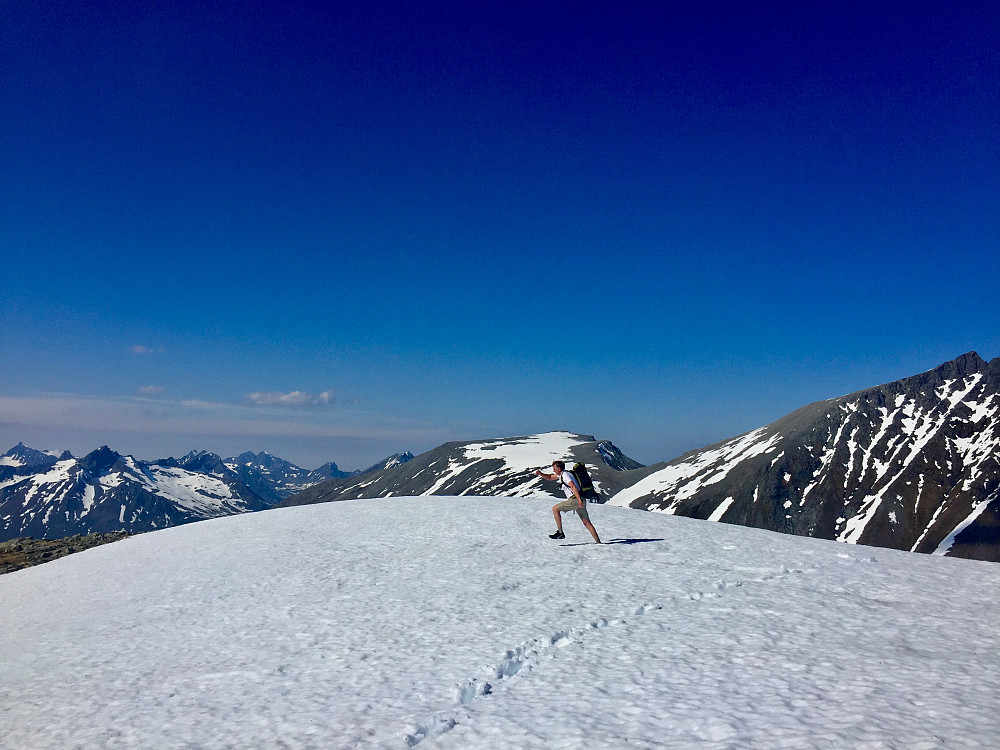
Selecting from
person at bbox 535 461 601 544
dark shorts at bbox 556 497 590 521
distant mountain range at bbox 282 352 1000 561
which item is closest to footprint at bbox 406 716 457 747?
person at bbox 535 461 601 544

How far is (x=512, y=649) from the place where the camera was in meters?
9.85

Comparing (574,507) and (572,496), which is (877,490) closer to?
(574,507)

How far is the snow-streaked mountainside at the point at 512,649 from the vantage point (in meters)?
7.12

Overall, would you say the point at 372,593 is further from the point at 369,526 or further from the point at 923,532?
the point at 923,532

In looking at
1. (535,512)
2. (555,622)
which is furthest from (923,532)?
(555,622)

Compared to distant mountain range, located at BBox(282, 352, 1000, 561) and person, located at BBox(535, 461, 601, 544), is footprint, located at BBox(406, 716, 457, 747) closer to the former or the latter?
person, located at BBox(535, 461, 601, 544)

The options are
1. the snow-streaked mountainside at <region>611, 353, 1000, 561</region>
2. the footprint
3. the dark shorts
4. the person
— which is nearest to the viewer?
the footprint

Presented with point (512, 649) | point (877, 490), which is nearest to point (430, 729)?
point (512, 649)

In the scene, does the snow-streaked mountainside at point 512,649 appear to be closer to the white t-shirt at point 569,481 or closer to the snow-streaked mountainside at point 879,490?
the white t-shirt at point 569,481

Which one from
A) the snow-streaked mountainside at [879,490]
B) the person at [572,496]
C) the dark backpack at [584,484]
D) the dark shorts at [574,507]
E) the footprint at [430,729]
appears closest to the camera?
the footprint at [430,729]

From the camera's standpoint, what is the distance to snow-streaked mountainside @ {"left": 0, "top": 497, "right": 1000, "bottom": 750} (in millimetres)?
7121

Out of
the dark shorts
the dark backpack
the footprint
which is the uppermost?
the dark backpack

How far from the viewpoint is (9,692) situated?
31.9ft

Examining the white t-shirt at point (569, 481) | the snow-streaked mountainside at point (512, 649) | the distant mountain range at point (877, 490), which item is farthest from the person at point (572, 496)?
the distant mountain range at point (877, 490)
